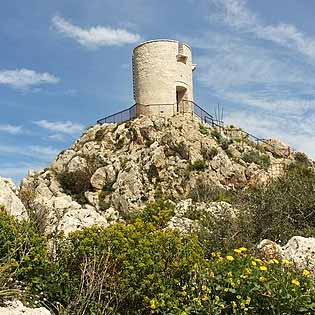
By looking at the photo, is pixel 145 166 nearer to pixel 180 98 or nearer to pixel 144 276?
pixel 180 98

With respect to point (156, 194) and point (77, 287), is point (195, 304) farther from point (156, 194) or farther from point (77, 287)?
point (156, 194)

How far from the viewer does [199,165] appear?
103 ft

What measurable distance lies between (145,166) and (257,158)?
7.33m

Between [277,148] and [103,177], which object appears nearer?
[103,177]

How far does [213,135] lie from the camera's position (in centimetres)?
3569

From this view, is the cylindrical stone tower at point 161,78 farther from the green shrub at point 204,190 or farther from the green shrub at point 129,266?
the green shrub at point 129,266

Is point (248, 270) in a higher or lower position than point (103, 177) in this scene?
lower

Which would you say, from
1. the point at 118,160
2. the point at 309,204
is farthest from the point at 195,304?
the point at 118,160

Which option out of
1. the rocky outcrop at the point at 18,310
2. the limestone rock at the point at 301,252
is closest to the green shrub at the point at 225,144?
the limestone rock at the point at 301,252

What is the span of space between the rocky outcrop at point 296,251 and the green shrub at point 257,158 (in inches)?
961

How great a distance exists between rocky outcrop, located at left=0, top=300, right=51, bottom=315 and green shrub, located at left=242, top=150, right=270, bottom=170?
2754cm

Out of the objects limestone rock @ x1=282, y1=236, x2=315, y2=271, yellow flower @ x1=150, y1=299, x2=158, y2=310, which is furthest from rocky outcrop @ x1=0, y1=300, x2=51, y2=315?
limestone rock @ x1=282, y1=236, x2=315, y2=271

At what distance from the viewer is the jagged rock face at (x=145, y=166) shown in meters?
30.5

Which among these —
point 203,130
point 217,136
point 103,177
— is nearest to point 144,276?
point 103,177
